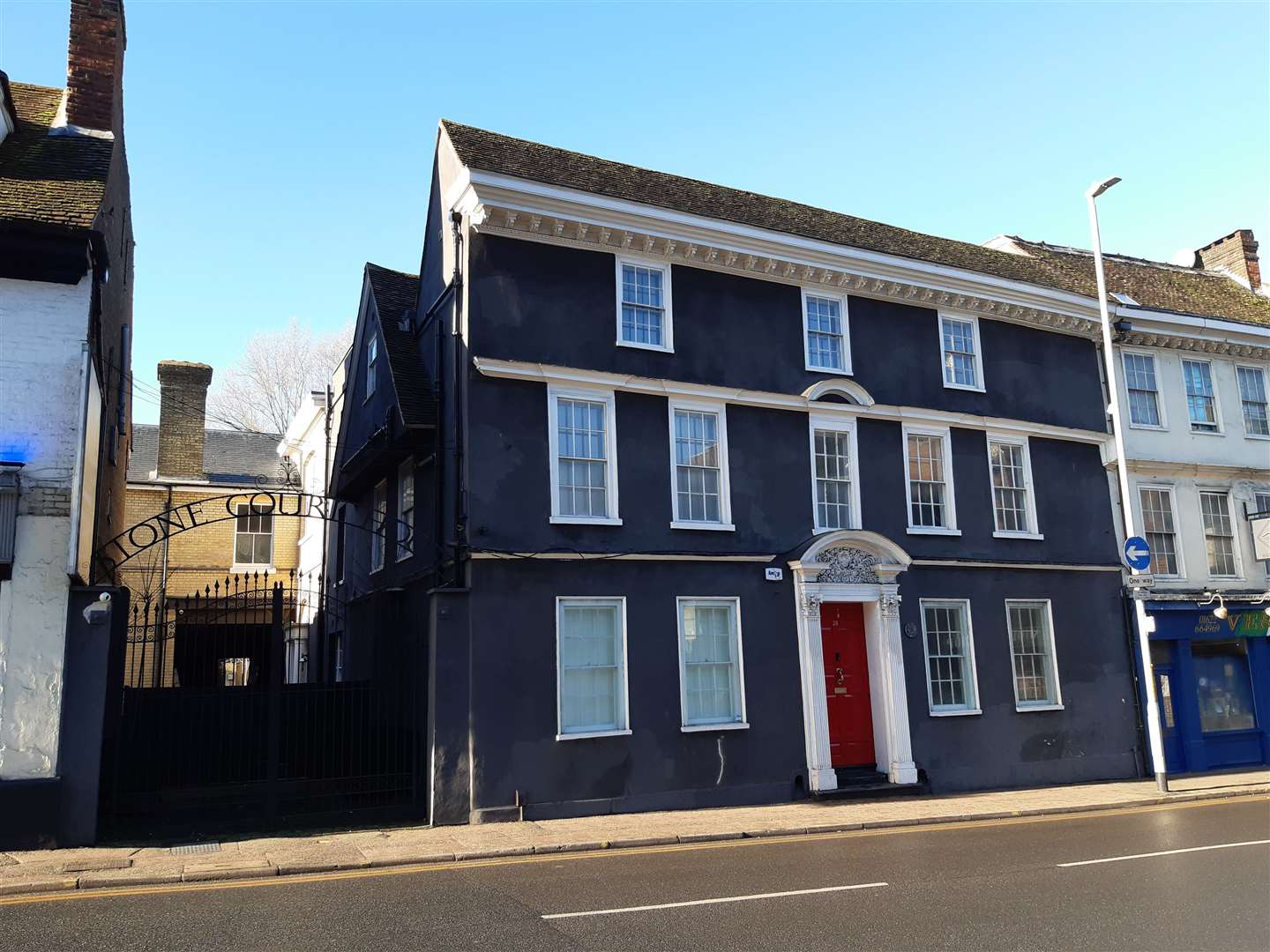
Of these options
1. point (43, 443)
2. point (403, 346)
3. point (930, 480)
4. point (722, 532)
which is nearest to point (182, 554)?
point (403, 346)

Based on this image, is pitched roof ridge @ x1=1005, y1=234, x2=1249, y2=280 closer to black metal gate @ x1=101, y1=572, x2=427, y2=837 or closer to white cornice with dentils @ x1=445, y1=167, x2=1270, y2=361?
white cornice with dentils @ x1=445, y1=167, x2=1270, y2=361

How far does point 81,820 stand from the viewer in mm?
11641

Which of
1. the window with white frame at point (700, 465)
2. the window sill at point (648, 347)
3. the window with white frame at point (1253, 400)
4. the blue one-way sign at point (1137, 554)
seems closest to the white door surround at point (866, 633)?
the window with white frame at point (700, 465)

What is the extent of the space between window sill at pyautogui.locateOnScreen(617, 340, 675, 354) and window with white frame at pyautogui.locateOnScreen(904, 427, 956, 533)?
5.20 metres

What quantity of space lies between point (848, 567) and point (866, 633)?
1.42 metres

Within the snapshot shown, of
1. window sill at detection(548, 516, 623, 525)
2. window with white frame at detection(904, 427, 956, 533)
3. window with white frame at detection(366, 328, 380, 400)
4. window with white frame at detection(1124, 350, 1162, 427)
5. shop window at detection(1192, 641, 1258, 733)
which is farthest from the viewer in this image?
window with white frame at detection(1124, 350, 1162, 427)

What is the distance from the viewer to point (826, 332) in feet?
59.9

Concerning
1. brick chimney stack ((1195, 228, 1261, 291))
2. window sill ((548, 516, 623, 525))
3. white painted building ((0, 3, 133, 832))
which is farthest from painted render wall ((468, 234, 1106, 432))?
brick chimney stack ((1195, 228, 1261, 291))

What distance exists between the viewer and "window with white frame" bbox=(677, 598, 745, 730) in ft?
51.3

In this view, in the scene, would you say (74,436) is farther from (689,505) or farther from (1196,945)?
(1196,945)

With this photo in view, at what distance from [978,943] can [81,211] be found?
13147 millimetres

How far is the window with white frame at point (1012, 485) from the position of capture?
770 inches

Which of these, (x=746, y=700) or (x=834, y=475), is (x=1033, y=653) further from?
(x=746, y=700)

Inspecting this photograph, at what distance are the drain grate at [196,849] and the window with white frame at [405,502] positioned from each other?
6.73 meters
